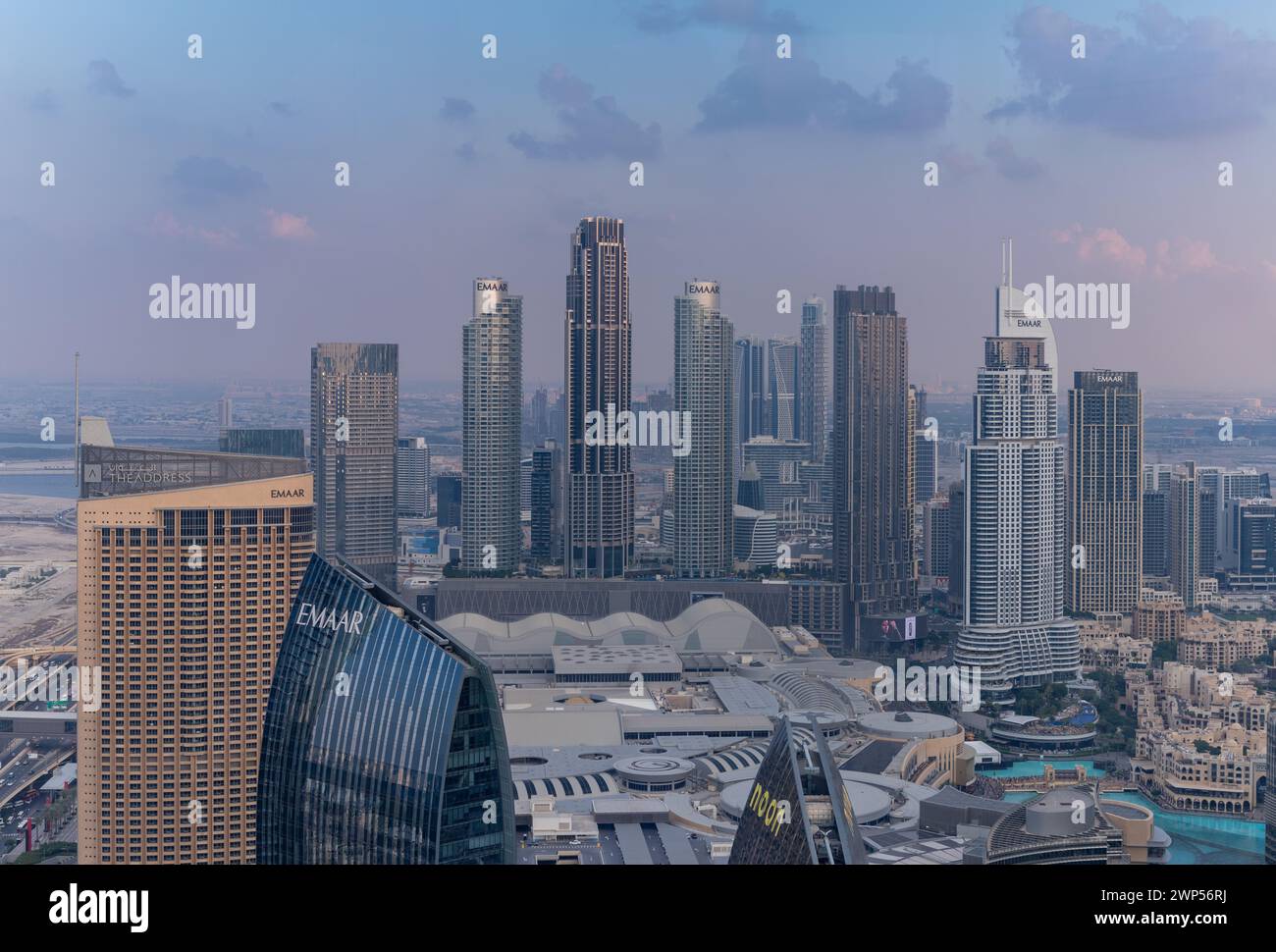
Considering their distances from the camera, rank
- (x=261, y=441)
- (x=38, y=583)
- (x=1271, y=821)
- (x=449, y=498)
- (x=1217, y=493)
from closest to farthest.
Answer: (x=1271, y=821), (x=38, y=583), (x=261, y=441), (x=1217, y=493), (x=449, y=498)

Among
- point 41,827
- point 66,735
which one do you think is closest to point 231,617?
point 41,827

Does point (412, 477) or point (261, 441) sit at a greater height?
point (261, 441)

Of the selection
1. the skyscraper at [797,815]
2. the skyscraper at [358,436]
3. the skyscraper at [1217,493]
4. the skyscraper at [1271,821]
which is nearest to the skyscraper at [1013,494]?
the skyscraper at [1217,493]

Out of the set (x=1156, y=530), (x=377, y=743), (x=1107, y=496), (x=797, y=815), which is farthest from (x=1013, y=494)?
(x=797, y=815)

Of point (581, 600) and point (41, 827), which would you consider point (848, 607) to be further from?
point (41, 827)
